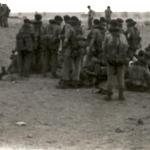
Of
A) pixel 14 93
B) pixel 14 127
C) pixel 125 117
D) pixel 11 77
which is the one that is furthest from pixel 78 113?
pixel 11 77

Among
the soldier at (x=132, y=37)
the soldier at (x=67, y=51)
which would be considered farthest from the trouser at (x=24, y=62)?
the soldier at (x=132, y=37)

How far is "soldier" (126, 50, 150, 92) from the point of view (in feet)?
61.4

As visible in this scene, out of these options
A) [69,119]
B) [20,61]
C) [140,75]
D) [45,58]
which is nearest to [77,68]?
[140,75]

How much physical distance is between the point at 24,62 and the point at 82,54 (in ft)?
11.2

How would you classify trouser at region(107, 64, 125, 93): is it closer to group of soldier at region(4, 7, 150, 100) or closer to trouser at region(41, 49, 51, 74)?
group of soldier at region(4, 7, 150, 100)

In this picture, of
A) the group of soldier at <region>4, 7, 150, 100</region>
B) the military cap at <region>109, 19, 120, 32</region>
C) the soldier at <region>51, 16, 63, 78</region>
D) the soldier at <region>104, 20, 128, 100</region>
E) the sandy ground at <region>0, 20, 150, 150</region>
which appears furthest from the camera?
the soldier at <region>51, 16, 63, 78</region>

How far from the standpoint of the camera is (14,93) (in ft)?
60.1

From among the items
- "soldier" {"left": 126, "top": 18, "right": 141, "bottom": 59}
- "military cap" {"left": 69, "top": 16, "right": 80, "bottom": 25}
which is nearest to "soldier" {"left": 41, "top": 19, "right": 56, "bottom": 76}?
"soldier" {"left": 126, "top": 18, "right": 141, "bottom": 59}

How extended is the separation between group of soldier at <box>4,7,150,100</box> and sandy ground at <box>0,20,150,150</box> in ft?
1.60

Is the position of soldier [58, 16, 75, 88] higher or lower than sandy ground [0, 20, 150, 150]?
higher

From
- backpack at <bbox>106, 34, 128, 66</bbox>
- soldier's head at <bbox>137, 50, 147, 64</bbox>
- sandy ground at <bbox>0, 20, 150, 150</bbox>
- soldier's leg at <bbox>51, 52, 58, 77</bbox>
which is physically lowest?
sandy ground at <bbox>0, 20, 150, 150</bbox>

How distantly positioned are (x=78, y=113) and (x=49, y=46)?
6825 mm

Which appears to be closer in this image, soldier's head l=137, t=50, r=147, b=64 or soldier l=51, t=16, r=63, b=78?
soldier's head l=137, t=50, r=147, b=64

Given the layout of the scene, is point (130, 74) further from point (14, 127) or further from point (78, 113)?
point (14, 127)
